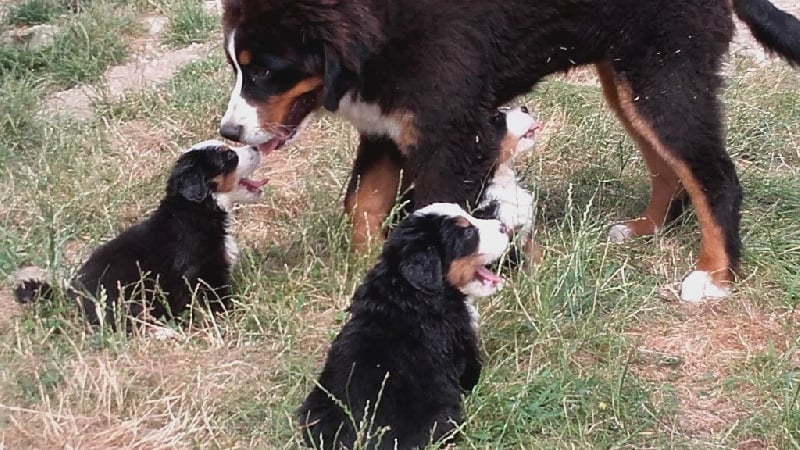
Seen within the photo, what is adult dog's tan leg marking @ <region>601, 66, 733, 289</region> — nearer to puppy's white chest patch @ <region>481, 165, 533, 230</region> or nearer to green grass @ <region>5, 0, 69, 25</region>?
puppy's white chest patch @ <region>481, 165, 533, 230</region>

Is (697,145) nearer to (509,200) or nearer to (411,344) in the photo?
(509,200)

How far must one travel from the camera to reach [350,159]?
5656 mm

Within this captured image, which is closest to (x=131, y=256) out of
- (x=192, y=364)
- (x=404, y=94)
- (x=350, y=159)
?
(x=192, y=364)

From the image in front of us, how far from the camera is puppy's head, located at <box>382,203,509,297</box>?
3.39 meters

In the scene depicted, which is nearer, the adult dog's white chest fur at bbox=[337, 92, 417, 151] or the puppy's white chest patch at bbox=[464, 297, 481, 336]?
the puppy's white chest patch at bbox=[464, 297, 481, 336]

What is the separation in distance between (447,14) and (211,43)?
376cm

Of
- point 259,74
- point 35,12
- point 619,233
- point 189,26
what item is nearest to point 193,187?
point 259,74

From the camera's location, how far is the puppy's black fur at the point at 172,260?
396cm

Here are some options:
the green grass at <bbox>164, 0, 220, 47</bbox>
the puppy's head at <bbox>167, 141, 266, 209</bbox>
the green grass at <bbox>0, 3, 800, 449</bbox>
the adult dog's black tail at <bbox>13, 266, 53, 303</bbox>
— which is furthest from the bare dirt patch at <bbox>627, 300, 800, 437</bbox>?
the green grass at <bbox>164, 0, 220, 47</bbox>

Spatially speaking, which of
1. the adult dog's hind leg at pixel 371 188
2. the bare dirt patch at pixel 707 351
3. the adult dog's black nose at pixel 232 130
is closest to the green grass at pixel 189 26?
the adult dog's hind leg at pixel 371 188

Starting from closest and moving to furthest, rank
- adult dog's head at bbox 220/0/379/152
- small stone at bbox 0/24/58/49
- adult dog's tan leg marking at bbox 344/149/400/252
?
adult dog's head at bbox 220/0/379/152 < adult dog's tan leg marking at bbox 344/149/400/252 < small stone at bbox 0/24/58/49

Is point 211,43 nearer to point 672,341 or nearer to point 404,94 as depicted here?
point 404,94

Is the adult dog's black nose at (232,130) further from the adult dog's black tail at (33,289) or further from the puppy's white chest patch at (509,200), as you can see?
the puppy's white chest patch at (509,200)

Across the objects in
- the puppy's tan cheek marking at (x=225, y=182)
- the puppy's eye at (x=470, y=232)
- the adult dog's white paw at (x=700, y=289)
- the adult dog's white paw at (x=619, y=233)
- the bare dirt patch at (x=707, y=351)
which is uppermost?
the puppy's eye at (x=470, y=232)
